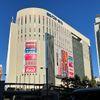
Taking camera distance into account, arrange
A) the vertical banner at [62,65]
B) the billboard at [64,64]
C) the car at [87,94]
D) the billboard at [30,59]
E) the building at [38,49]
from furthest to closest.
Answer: the vertical banner at [62,65], the billboard at [64,64], the building at [38,49], the billboard at [30,59], the car at [87,94]

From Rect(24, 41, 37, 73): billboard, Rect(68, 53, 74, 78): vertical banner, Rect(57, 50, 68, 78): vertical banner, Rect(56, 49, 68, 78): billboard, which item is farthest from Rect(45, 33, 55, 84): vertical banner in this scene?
Rect(68, 53, 74, 78): vertical banner

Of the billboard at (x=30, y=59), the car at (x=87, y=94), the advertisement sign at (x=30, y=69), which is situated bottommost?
the car at (x=87, y=94)

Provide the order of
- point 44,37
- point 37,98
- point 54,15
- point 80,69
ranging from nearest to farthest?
1. point 37,98
2. point 44,37
3. point 54,15
4. point 80,69

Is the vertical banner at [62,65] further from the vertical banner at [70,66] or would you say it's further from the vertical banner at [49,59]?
the vertical banner at [49,59]

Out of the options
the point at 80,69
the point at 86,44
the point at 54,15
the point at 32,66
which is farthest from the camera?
the point at 86,44

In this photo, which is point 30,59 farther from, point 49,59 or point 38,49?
point 49,59

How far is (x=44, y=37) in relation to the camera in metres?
133

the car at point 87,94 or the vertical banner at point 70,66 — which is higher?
the vertical banner at point 70,66

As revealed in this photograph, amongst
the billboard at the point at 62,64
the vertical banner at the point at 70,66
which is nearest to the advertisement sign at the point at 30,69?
the billboard at the point at 62,64

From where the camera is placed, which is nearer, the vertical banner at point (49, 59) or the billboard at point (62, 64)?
the vertical banner at point (49, 59)

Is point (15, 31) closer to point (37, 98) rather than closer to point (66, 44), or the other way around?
point (66, 44)

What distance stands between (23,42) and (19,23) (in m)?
11.9

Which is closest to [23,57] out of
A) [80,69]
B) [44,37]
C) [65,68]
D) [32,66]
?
[32,66]

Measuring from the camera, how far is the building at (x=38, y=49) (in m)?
126
